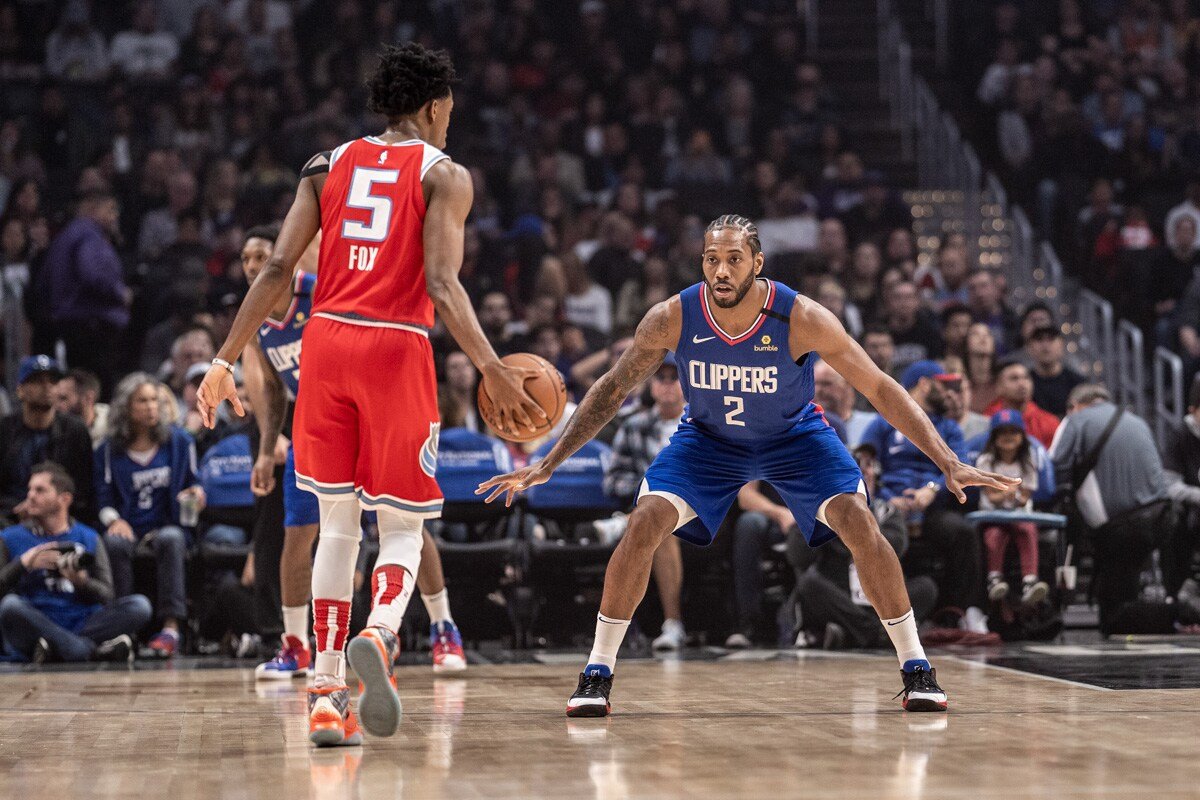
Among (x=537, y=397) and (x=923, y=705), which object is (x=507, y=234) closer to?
(x=923, y=705)

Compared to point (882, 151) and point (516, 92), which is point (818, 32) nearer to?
point (882, 151)

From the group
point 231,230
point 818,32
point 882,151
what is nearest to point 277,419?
point 231,230

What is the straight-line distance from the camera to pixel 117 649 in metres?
8.76

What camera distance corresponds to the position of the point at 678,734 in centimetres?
490

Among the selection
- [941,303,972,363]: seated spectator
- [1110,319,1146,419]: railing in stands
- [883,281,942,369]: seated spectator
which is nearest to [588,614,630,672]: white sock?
[941,303,972,363]: seated spectator

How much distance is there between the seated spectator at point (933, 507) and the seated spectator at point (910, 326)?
2.51m

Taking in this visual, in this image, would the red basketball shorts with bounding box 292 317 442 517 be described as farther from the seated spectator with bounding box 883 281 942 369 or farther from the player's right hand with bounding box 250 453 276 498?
the seated spectator with bounding box 883 281 942 369

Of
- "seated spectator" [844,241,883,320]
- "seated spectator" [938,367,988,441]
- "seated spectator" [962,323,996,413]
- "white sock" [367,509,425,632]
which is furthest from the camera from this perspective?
"seated spectator" [844,241,883,320]

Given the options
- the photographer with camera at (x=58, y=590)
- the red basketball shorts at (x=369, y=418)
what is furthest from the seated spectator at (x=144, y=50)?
the red basketball shorts at (x=369, y=418)

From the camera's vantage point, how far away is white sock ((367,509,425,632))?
4.72 m

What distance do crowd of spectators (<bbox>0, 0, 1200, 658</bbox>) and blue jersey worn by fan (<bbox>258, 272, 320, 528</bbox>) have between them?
7.46 ft

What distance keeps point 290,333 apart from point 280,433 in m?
0.66

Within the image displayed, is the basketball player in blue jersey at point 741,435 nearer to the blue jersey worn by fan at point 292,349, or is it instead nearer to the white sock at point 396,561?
the white sock at point 396,561

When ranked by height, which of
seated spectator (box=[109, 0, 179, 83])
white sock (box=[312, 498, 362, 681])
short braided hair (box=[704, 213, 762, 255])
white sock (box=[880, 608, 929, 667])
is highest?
seated spectator (box=[109, 0, 179, 83])
